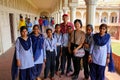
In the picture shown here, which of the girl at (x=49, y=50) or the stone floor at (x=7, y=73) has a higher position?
the girl at (x=49, y=50)

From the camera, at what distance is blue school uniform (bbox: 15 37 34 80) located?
4.10 meters

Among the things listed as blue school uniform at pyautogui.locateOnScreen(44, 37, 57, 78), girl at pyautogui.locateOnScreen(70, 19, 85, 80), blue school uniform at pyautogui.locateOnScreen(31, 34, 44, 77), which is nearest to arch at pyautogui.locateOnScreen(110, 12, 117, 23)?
girl at pyautogui.locateOnScreen(70, 19, 85, 80)

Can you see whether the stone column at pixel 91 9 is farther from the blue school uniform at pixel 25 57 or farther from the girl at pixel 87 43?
the blue school uniform at pixel 25 57

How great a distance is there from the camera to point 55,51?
17.1ft

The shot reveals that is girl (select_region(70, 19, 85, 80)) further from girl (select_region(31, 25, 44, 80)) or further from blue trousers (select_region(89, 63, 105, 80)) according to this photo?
girl (select_region(31, 25, 44, 80))

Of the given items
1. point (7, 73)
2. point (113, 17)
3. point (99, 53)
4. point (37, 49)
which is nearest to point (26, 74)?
point (37, 49)

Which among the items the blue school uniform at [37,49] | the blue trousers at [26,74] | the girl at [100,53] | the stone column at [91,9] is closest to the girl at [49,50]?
the blue school uniform at [37,49]

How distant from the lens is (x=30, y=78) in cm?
446

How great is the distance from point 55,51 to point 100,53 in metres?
1.50

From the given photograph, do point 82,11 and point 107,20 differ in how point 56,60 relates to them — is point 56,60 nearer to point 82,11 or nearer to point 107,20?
point 82,11

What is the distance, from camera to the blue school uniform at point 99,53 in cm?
418

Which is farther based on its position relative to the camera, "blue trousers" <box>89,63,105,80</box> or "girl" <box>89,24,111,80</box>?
"blue trousers" <box>89,63,105,80</box>

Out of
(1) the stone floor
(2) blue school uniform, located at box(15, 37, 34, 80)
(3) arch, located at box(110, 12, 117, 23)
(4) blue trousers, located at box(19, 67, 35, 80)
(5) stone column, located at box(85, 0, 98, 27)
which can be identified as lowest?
(1) the stone floor

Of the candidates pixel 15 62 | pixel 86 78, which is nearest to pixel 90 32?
pixel 86 78
